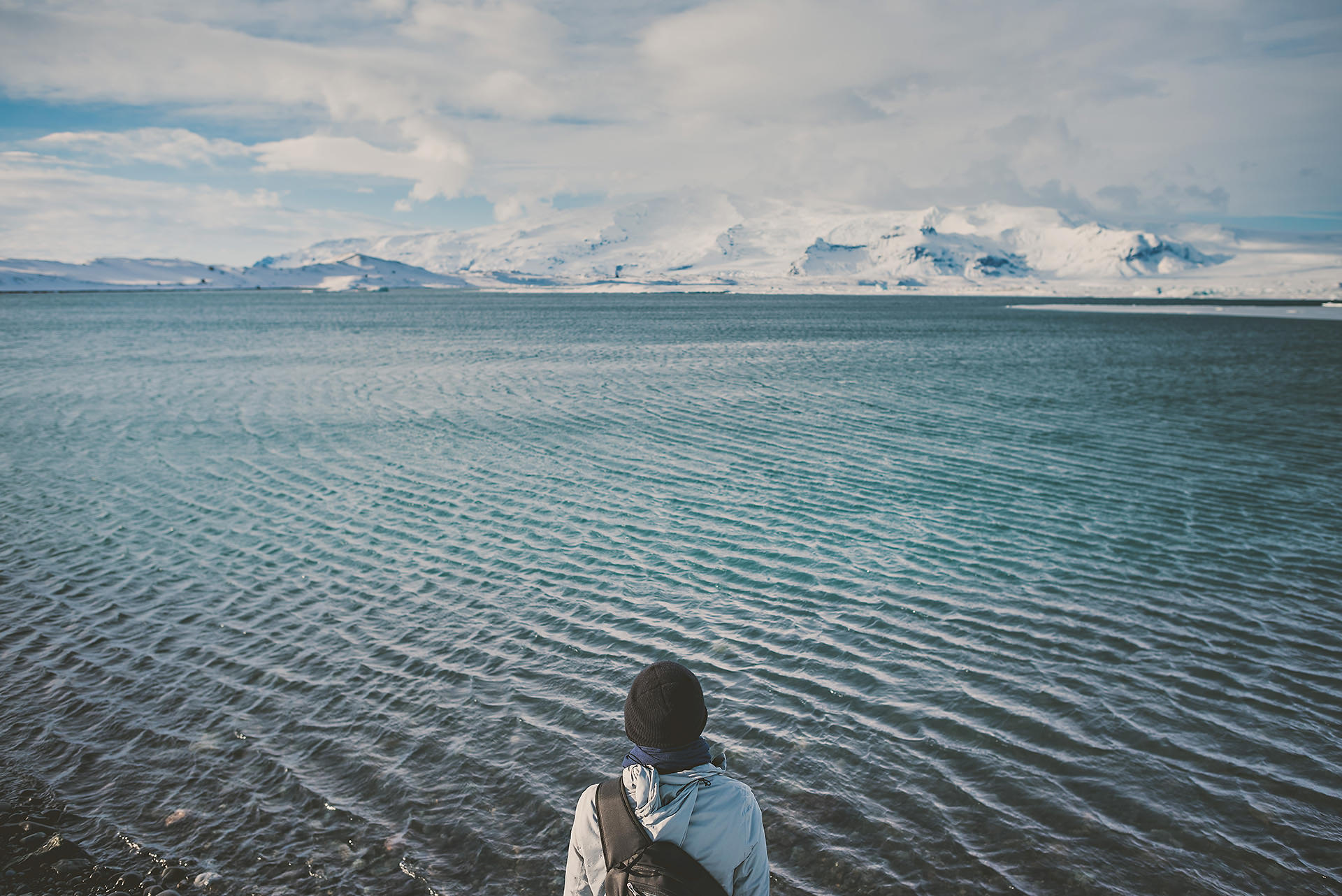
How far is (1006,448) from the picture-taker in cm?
2361

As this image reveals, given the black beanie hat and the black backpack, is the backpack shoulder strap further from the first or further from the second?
the black beanie hat

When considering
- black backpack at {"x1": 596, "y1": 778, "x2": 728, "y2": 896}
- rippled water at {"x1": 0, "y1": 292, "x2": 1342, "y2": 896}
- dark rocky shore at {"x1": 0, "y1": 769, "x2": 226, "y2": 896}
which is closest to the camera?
black backpack at {"x1": 596, "y1": 778, "x2": 728, "y2": 896}

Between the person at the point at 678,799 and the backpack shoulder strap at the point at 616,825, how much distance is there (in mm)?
33

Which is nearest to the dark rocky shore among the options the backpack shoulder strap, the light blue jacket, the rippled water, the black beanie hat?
the rippled water

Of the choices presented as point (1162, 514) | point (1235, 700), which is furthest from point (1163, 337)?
point (1235, 700)

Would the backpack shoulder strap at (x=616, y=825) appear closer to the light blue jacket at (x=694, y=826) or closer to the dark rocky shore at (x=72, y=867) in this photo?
the light blue jacket at (x=694, y=826)

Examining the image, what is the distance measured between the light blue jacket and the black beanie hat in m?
0.17

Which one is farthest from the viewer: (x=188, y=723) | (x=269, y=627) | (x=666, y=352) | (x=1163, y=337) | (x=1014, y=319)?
(x=1014, y=319)

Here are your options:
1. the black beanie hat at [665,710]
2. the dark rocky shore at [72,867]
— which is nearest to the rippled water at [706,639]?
the dark rocky shore at [72,867]

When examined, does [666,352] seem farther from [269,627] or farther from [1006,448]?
[269,627]

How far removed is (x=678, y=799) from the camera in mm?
3279

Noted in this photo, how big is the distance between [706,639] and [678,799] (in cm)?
748

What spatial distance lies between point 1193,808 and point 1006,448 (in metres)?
17.7

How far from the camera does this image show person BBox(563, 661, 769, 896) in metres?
3.27
